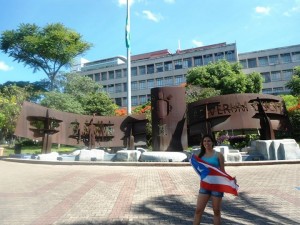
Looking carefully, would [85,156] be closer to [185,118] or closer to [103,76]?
[185,118]

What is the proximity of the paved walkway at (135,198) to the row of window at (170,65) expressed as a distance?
2224 inches

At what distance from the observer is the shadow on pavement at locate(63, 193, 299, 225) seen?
507cm

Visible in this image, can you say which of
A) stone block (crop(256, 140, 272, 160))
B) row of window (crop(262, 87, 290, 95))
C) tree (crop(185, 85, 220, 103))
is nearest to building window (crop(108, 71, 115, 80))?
row of window (crop(262, 87, 290, 95))

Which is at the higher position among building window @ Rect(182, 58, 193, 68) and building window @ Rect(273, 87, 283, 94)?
building window @ Rect(182, 58, 193, 68)

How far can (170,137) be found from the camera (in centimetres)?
1557

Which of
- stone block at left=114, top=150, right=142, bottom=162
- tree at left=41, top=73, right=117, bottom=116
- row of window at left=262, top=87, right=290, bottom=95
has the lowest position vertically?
stone block at left=114, top=150, right=142, bottom=162

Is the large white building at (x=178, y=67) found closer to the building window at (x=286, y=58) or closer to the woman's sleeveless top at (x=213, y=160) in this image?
the building window at (x=286, y=58)

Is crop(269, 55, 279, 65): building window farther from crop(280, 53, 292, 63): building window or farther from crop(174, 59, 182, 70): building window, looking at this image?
crop(174, 59, 182, 70): building window

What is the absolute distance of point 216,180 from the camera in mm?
4250

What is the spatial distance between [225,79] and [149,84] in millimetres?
32888

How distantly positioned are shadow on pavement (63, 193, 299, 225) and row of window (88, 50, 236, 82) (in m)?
60.6

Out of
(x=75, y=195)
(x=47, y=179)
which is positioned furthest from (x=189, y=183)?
(x=47, y=179)

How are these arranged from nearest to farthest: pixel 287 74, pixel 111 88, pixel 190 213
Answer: pixel 190 213 → pixel 287 74 → pixel 111 88

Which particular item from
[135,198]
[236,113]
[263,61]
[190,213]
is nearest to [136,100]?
[263,61]
